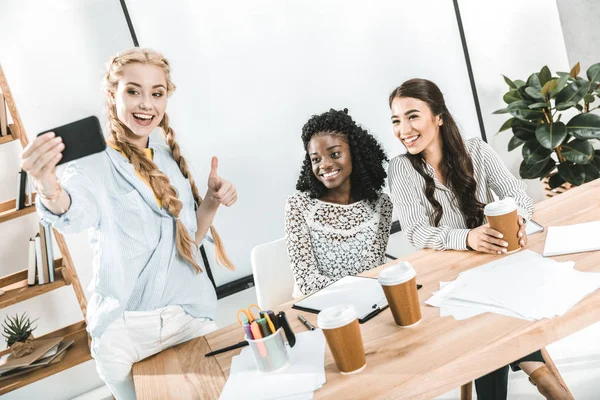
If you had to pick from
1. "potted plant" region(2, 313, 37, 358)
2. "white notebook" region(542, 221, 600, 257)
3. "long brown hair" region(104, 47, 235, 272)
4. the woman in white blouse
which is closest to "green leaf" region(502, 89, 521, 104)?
the woman in white blouse

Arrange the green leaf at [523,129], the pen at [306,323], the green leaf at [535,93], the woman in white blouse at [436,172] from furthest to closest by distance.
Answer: the green leaf at [523,129], the green leaf at [535,93], the woman in white blouse at [436,172], the pen at [306,323]

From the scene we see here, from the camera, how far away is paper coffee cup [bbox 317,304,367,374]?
3.60ft

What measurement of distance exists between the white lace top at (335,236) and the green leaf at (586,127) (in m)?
1.83

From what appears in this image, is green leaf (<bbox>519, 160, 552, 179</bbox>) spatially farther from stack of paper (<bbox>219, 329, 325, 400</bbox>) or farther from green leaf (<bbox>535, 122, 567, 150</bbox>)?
stack of paper (<bbox>219, 329, 325, 400</bbox>)

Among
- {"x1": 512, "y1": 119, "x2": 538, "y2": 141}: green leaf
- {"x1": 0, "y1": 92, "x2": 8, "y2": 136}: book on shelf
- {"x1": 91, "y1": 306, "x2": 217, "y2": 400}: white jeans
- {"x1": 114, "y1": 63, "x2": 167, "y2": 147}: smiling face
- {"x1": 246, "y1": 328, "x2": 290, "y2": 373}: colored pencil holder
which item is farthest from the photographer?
{"x1": 512, "y1": 119, "x2": 538, "y2": 141}: green leaf

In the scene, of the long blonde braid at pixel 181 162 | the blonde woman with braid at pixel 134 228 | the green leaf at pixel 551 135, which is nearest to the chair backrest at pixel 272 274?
the long blonde braid at pixel 181 162

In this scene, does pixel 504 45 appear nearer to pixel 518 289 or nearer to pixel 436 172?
pixel 436 172

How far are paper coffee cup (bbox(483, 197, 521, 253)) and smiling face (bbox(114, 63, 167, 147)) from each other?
1095 millimetres

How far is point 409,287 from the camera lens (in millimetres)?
1235

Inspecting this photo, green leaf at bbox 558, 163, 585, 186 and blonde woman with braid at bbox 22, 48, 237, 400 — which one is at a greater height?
blonde woman with braid at bbox 22, 48, 237, 400

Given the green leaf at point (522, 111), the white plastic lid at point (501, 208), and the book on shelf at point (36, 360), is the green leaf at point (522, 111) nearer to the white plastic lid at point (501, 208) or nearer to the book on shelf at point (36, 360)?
the white plastic lid at point (501, 208)

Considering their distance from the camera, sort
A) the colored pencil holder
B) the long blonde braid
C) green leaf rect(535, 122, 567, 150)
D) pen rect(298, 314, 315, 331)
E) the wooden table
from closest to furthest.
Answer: the wooden table < the colored pencil holder < pen rect(298, 314, 315, 331) < the long blonde braid < green leaf rect(535, 122, 567, 150)

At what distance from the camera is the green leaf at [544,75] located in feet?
11.2

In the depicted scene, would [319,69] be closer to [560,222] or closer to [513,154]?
[513,154]
